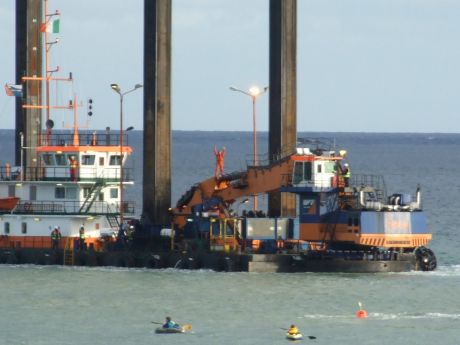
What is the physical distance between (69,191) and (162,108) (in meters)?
7.03

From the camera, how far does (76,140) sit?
335ft

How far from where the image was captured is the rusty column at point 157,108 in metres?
102

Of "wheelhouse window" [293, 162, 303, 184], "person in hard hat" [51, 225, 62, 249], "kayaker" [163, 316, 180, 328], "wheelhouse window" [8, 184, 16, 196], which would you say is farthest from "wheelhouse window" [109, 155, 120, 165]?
"kayaker" [163, 316, 180, 328]

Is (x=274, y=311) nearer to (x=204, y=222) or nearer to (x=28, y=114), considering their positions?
(x=204, y=222)

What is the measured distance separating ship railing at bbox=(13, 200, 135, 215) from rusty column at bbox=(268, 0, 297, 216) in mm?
8710

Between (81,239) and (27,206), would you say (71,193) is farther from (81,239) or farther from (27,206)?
(81,239)

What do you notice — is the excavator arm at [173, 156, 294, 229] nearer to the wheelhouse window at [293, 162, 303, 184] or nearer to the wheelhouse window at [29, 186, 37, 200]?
the wheelhouse window at [293, 162, 303, 184]

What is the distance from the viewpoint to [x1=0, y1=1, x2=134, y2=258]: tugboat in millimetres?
99938

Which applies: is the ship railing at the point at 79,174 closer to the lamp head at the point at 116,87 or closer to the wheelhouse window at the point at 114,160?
the wheelhouse window at the point at 114,160

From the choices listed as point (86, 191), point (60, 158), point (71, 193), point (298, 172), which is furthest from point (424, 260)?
point (60, 158)

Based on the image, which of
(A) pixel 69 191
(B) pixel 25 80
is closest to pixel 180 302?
(A) pixel 69 191

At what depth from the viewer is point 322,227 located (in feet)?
314

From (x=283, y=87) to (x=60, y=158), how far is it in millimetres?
12964

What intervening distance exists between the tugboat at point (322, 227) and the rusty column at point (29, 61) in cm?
1576
